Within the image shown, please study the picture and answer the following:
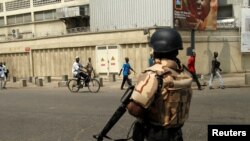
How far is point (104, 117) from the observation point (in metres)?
9.75

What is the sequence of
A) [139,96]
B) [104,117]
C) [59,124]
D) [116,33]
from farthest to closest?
[116,33], [104,117], [59,124], [139,96]

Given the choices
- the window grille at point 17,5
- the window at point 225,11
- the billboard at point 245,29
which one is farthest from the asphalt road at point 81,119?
the window grille at point 17,5

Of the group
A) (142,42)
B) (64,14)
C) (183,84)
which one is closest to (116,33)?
(142,42)

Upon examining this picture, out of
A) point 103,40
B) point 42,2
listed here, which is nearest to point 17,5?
point 42,2

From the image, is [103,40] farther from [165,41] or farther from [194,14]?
[165,41]

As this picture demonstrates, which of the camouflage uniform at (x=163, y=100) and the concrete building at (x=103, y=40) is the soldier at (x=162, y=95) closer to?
the camouflage uniform at (x=163, y=100)

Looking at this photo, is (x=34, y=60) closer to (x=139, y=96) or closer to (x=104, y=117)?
(x=104, y=117)

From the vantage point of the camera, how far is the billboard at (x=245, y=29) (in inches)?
1054

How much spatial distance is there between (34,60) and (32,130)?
2547cm

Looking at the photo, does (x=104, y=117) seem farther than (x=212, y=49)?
No

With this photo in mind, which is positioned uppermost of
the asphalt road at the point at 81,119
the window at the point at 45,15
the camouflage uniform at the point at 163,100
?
the window at the point at 45,15

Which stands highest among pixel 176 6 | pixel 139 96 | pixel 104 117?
pixel 176 6

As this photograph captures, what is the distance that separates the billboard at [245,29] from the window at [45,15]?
1919 centimetres

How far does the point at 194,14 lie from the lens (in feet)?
84.5
